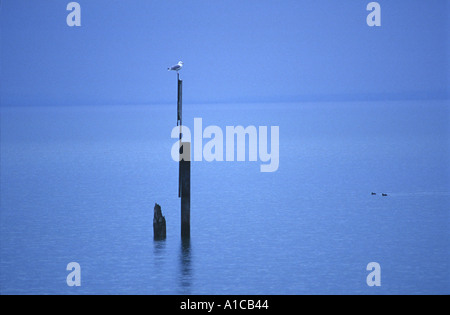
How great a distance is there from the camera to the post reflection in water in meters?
26.6

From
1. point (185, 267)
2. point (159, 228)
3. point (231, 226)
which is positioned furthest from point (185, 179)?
point (231, 226)

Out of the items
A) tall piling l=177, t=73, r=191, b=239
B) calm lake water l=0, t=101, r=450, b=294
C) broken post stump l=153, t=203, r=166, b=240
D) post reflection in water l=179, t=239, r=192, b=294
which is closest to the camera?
post reflection in water l=179, t=239, r=192, b=294

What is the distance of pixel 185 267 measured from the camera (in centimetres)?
2842

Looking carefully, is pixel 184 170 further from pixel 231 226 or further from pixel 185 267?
pixel 231 226

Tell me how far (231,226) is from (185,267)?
7793mm

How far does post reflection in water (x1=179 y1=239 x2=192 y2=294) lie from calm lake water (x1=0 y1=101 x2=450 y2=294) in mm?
37

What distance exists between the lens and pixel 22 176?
56562 mm

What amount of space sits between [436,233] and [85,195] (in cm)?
1955

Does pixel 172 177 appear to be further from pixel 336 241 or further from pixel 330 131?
pixel 330 131

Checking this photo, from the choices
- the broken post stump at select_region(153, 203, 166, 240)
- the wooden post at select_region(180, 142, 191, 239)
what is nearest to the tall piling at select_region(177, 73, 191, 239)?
the wooden post at select_region(180, 142, 191, 239)

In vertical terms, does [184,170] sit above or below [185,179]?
above

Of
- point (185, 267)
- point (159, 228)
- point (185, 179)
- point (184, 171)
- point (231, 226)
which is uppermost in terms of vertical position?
point (184, 171)

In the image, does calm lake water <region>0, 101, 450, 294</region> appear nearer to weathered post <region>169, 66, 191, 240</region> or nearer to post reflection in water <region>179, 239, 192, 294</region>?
post reflection in water <region>179, 239, 192, 294</region>

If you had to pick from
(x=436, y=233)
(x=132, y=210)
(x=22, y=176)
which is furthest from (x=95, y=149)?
(x=436, y=233)
